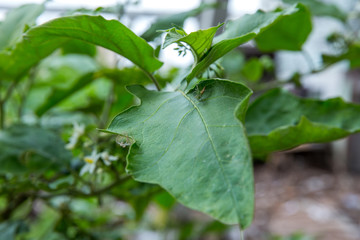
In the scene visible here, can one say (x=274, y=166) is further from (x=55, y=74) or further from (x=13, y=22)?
(x=13, y=22)

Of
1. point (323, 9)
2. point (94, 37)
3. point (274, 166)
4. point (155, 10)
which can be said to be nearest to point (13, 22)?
point (94, 37)

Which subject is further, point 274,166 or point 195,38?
point 274,166

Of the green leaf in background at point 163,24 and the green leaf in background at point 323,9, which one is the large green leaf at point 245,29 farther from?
the green leaf in background at point 323,9

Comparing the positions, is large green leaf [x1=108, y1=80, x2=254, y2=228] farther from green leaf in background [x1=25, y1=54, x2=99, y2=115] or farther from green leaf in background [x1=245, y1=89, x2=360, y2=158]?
green leaf in background [x1=25, y1=54, x2=99, y2=115]

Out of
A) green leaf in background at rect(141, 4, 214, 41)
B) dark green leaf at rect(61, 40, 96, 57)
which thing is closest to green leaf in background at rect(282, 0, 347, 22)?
green leaf in background at rect(141, 4, 214, 41)

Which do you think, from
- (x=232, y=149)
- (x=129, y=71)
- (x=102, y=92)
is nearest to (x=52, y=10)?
(x=102, y=92)

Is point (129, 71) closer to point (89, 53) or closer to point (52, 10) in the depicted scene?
point (89, 53)
